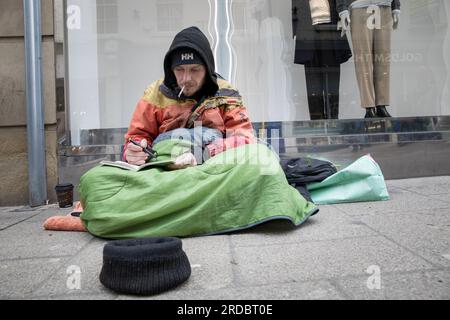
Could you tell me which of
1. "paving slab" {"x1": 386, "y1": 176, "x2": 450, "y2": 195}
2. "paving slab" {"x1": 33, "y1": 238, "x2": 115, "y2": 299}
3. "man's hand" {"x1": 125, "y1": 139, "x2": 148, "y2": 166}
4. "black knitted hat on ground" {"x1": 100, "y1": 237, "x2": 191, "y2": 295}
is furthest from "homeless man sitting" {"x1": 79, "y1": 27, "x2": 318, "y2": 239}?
"paving slab" {"x1": 386, "y1": 176, "x2": 450, "y2": 195}

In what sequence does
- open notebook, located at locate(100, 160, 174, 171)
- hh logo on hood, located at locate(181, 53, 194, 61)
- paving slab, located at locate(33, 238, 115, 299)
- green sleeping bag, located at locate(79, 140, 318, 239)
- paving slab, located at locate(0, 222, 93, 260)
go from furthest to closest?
hh logo on hood, located at locate(181, 53, 194, 61), open notebook, located at locate(100, 160, 174, 171), green sleeping bag, located at locate(79, 140, 318, 239), paving slab, located at locate(0, 222, 93, 260), paving slab, located at locate(33, 238, 115, 299)

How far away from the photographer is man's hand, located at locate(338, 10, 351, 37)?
379cm

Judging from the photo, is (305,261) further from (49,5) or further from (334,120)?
(49,5)

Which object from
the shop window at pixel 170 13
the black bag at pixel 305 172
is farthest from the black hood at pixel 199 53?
the shop window at pixel 170 13

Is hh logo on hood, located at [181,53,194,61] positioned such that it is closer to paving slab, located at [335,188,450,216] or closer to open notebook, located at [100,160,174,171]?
open notebook, located at [100,160,174,171]

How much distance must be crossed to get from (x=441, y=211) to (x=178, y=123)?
164 cm

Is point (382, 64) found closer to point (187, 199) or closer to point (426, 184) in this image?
point (426, 184)

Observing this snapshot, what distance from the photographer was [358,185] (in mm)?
2480

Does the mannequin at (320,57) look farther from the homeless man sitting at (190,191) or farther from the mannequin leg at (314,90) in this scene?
the homeless man sitting at (190,191)

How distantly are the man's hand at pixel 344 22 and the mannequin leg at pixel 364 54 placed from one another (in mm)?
49

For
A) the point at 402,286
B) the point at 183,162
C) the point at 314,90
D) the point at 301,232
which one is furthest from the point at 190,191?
the point at 314,90

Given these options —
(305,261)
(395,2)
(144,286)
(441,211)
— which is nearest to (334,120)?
(395,2)

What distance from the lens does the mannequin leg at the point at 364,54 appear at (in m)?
3.77

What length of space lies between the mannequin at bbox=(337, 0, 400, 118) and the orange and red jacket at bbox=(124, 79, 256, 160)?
2168 millimetres
